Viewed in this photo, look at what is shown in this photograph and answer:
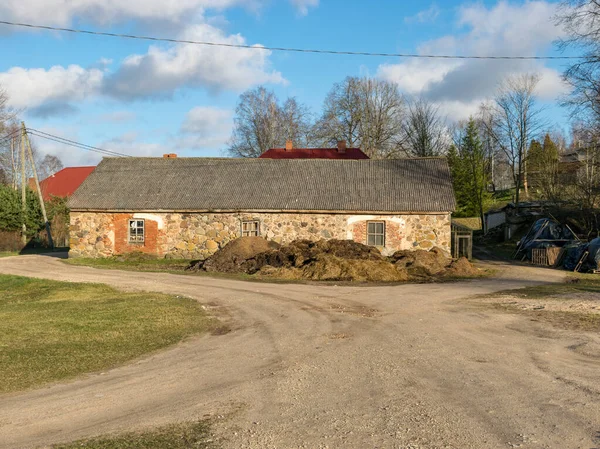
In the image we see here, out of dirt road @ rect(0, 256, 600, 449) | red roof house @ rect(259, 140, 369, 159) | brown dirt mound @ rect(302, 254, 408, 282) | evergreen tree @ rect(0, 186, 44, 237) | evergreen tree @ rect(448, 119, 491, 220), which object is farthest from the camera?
evergreen tree @ rect(448, 119, 491, 220)

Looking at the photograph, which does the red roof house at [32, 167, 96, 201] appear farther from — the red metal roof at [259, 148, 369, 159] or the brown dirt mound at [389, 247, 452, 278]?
the brown dirt mound at [389, 247, 452, 278]

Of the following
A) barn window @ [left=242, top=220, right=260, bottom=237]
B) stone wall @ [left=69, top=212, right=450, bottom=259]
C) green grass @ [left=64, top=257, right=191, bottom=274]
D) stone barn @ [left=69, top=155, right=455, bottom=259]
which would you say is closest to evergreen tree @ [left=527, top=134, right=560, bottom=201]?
stone barn @ [left=69, top=155, right=455, bottom=259]

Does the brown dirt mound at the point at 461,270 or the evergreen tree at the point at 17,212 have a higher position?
the evergreen tree at the point at 17,212

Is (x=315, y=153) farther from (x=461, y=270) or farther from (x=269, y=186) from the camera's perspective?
(x=461, y=270)

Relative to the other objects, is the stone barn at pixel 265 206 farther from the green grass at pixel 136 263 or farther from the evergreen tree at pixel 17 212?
the evergreen tree at pixel 17 212

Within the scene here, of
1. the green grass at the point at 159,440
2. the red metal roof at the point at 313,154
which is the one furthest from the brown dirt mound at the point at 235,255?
the red metal roof at the point at 313,154

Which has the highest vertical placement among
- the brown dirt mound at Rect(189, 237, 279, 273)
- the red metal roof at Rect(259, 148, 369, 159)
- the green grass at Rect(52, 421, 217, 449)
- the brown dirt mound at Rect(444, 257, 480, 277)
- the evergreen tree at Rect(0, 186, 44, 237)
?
the red metal roof at Rect(259, 148, 369, 159)

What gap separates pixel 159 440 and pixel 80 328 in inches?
270

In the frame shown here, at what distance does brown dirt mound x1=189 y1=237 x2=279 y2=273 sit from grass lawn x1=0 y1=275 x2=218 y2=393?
6.72m

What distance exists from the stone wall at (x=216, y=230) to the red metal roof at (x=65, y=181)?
3984 centimetres

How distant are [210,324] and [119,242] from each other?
18.5 metres

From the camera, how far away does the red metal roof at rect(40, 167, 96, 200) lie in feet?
219

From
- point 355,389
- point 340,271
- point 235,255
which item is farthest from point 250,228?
point 355,389

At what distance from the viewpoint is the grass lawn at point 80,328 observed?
874cm
